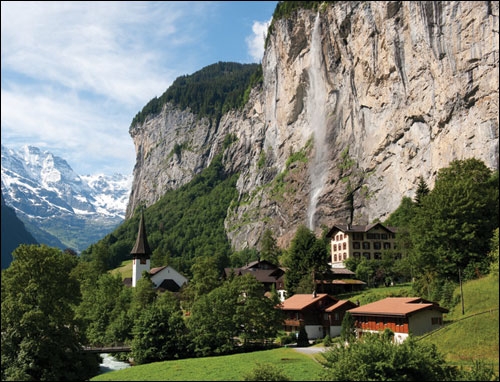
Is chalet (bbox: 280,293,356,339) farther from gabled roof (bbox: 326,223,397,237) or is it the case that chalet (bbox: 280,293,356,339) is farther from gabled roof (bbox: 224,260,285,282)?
gabled roof (bbox: 326,223,397,237)

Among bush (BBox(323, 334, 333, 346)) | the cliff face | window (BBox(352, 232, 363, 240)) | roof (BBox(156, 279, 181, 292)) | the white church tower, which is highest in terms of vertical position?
the cliff face

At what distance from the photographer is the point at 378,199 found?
385 ft

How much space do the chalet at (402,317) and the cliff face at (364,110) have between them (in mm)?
48859

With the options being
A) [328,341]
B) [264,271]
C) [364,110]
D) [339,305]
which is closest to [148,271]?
[264,271]

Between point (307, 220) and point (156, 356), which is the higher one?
point (307, 220)

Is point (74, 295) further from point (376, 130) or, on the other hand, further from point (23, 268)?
point (376, 130)

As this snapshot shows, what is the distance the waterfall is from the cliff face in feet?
1.09

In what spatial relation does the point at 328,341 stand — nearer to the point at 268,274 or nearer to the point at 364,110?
the point at 268,274

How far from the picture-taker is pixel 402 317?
4888 cm

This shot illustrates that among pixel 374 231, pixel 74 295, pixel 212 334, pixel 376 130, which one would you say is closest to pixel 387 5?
pixel 376 130

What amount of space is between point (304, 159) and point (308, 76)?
26.0 metres

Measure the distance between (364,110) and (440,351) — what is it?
9337cm

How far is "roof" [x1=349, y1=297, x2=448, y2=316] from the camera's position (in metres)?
48.3

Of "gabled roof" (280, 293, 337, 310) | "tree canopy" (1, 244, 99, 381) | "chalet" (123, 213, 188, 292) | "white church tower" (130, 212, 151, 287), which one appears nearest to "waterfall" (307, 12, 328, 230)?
"chalet" (123, 213, 188, 292)
